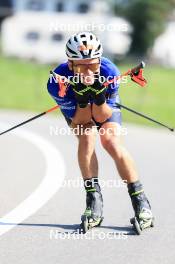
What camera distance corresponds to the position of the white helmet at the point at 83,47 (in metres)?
6.70

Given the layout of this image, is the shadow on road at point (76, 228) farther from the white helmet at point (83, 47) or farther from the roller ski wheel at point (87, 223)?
the white helmet at point (83, 47)

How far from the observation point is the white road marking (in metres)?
7.28

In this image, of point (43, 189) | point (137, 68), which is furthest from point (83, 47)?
point (43, 189)

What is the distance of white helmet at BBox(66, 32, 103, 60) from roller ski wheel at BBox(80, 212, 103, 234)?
1417 mm

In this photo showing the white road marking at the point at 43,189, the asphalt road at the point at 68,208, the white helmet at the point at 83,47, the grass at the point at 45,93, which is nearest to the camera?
the asphalt road at the point at 68,208

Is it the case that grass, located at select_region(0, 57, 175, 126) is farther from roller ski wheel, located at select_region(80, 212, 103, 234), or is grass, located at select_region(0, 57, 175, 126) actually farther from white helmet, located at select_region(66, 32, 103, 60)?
white helmet, located at select_region(66, 32, 103, 60)

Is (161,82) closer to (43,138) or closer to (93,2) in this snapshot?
(43,138)

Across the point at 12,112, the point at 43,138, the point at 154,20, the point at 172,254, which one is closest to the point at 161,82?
the point at 12,112

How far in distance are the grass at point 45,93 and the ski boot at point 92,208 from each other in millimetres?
12721

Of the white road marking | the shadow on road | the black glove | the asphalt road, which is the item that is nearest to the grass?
the white road marking

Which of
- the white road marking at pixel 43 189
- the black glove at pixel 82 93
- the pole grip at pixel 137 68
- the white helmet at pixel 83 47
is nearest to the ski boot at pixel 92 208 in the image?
the white road marking at pixel 43 189

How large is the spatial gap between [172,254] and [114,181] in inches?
153

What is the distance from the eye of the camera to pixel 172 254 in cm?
604

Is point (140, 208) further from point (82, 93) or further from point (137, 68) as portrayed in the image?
point (137, 68)
